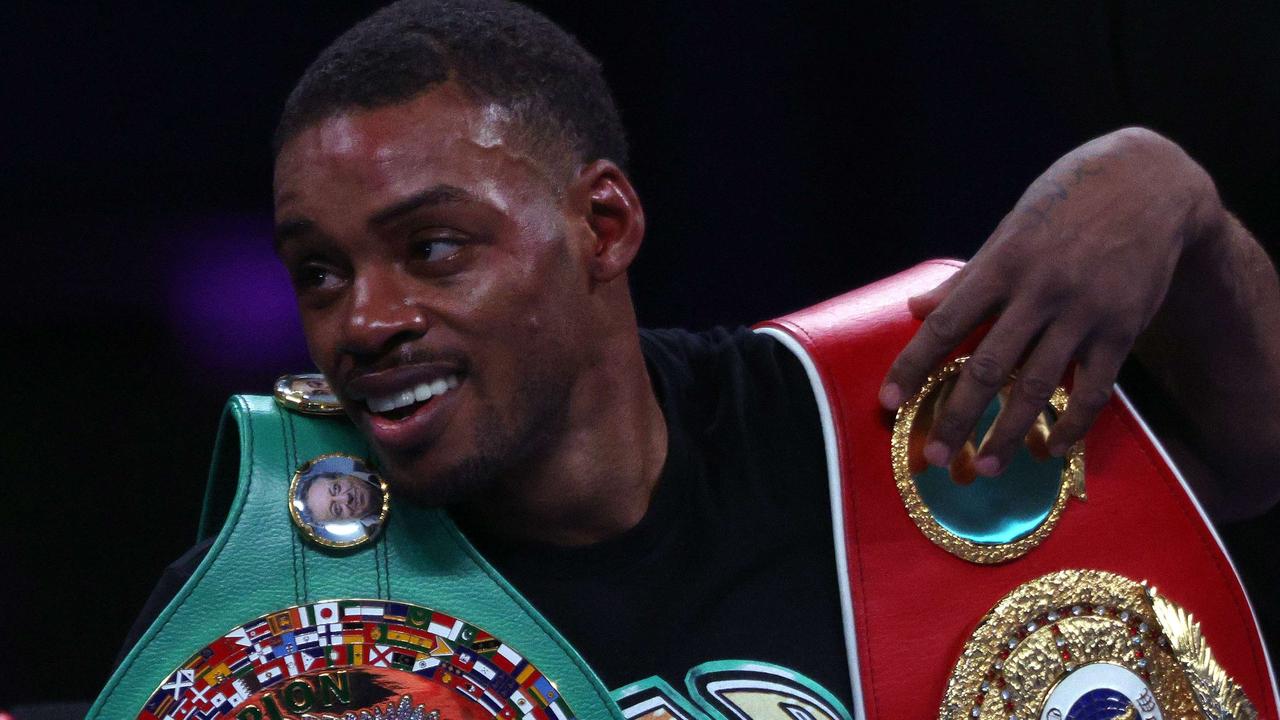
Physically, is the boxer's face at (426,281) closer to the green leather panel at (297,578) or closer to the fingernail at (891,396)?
the green leather panel at (297,578)

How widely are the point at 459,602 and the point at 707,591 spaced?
0.81 ft

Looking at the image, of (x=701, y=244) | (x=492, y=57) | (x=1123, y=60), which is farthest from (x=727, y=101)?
(x=492, y=57)

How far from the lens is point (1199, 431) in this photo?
1.55m

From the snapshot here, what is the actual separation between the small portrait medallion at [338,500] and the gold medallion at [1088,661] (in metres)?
0.56

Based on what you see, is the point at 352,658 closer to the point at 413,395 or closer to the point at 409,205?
the point at 413,395

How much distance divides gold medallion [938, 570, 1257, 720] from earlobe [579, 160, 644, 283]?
0.49m

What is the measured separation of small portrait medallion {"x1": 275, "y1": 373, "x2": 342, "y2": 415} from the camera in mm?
1257

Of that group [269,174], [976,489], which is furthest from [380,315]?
[269,174]

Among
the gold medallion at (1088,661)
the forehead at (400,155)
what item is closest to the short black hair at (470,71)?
the forehead at (400,155)

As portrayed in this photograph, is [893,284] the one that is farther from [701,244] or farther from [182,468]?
[182,468]

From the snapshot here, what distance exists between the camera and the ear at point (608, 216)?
134 cm

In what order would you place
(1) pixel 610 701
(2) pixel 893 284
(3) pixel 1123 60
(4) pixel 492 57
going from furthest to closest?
1. (3) pixel 1123 60
2. (2) pixel 893 284
3. (4) pixel 492 57
4. (1) pixel 610 701

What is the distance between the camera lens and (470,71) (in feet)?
4.17

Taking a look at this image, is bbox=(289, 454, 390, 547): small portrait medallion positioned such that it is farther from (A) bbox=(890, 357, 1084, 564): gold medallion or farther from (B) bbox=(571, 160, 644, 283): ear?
(A) bbox=(890, 357, 1084, 564): gold medallion
